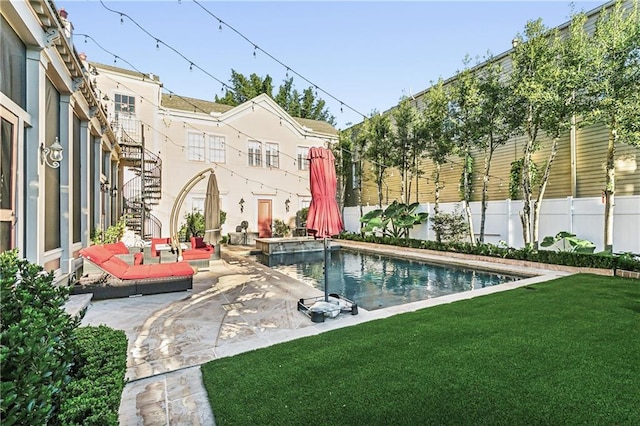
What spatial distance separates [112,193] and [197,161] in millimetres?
5501

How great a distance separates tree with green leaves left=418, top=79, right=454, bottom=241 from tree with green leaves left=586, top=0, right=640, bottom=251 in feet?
14.7

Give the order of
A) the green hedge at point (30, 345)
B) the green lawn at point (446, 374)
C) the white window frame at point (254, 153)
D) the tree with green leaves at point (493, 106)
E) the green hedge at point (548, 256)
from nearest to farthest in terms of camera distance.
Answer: the green hedge at point (30, 345) < the green lawn at point (446, 374) < the green hedge at point (548, 256) < the tree with green leaves at point (493, 106) < the white window frame at point (254, 153)

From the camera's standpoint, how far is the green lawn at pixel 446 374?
2410 mm

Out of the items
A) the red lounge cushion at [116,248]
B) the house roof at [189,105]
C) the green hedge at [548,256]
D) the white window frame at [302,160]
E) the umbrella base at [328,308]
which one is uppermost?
the house roof at [189,105]

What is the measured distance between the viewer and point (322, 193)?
5.38m

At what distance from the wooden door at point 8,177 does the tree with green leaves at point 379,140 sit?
13.8m

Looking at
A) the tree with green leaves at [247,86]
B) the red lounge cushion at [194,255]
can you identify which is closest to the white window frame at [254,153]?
the red lounge cushion at [194,255]

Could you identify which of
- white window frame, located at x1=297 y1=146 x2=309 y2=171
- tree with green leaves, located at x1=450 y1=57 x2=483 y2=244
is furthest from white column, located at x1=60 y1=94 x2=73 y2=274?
white window frame, located at x1=297 y1=146 x2=309 y2=171

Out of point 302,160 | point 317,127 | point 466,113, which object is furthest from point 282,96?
point 466,113

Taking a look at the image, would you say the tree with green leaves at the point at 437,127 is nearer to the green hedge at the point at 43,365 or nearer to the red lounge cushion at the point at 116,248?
the red lounge cushion at the point at 116,248

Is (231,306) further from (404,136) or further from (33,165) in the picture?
(404,136)

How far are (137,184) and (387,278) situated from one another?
13094 mm

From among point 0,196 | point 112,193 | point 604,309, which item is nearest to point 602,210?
point 604,309

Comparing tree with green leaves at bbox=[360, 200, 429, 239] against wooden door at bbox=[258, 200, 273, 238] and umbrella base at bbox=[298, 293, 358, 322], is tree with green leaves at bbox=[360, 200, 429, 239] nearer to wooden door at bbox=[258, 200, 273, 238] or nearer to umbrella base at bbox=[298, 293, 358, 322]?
wooden door at bbox=[258, 200, 273, 238]
